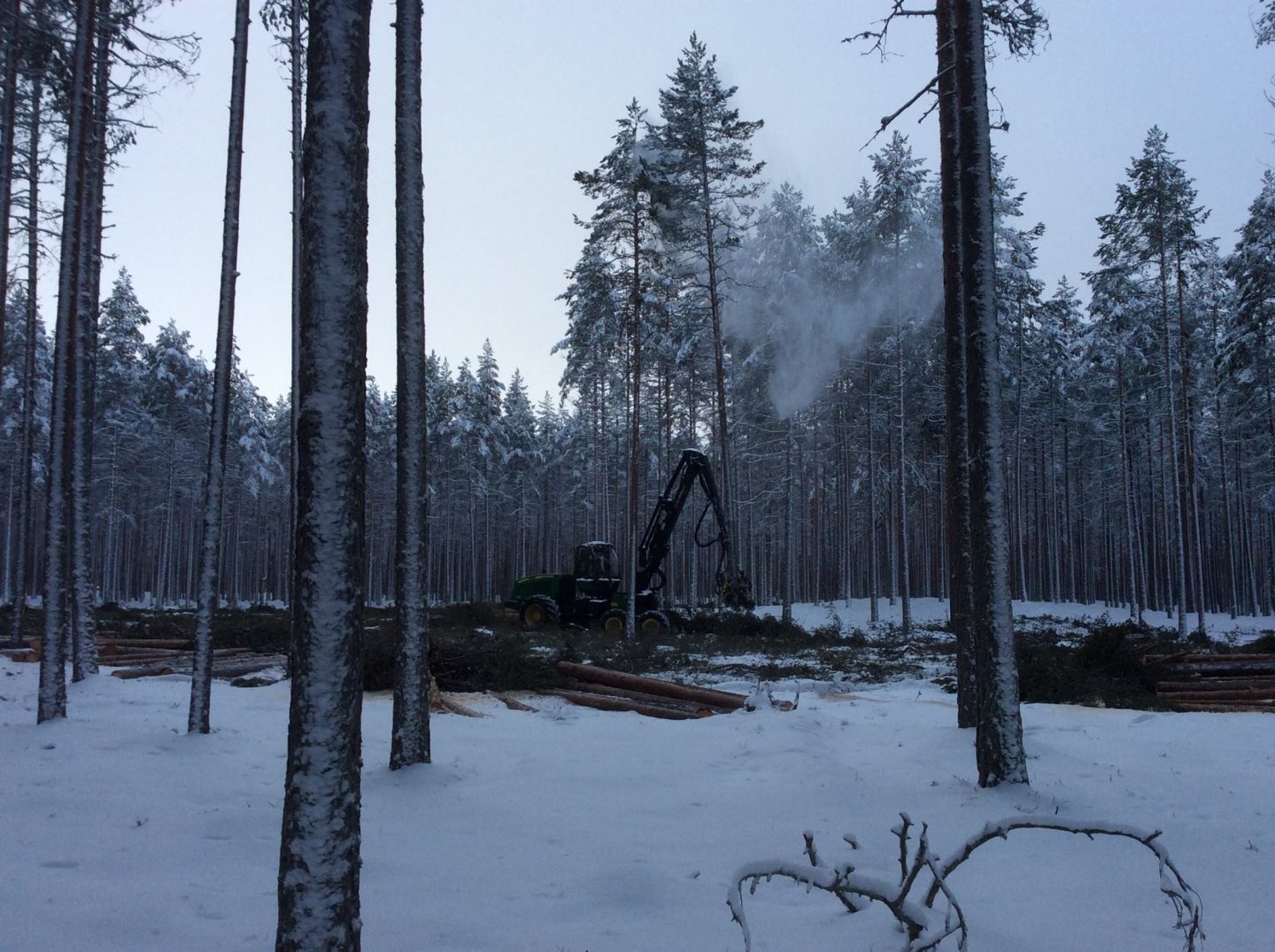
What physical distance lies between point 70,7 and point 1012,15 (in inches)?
457

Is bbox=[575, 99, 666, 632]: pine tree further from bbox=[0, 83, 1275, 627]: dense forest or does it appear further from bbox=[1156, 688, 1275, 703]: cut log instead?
bbox=[1156, 688, 1275, 703]: cut log

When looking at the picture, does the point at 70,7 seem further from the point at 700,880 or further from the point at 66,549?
the point at 700,880

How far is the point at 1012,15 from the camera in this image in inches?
328

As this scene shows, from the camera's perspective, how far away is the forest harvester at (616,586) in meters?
20.3

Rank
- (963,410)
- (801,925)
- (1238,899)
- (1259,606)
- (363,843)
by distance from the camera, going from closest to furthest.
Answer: (801,925), (1238,899), (363,843), (963,410), (1259,606)

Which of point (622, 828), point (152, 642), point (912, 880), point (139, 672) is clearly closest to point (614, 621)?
point (152, 642)

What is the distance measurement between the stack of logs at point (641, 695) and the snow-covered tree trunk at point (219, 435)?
512 cm

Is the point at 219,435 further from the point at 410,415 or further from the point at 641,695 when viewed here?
the point at 641,695

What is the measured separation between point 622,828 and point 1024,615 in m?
26.2

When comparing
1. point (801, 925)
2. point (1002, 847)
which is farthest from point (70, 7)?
point (1002, 847)

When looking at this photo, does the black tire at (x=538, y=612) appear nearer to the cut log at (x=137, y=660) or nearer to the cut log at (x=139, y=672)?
the cut log at (x=137, y=660)

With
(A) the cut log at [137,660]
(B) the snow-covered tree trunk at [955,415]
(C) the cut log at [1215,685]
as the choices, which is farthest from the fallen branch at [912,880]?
(A) the cut log at [137,660]

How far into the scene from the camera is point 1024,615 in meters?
27.4

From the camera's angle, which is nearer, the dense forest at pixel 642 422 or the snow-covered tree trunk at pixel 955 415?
the dense forest at pixel 642 422
